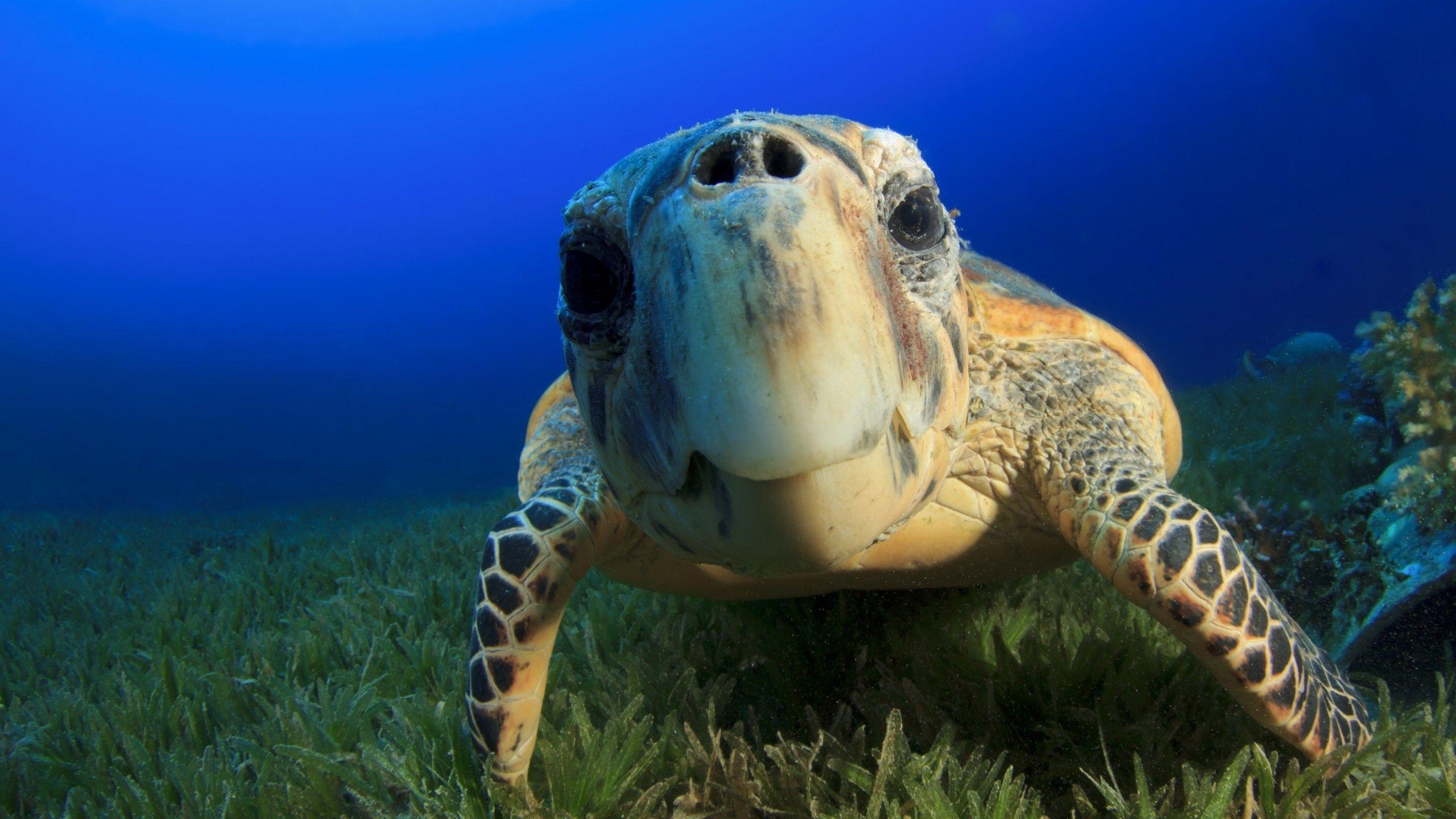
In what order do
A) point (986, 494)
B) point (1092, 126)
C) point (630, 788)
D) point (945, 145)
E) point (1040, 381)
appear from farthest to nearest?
1. point (945, 145)
2. point (1092, 126)
3. point (1040, 381)
4. point (986, 494)
5. point (630, 788)

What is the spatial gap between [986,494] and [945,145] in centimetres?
8189

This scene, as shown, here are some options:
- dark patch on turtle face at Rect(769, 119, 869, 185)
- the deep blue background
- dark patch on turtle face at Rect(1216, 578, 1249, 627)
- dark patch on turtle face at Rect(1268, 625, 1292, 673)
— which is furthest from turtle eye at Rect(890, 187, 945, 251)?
the deep blue background

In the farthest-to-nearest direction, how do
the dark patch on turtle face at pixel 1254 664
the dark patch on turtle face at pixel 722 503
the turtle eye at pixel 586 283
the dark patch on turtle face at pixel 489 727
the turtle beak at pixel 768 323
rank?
the dark patch on turtle face at pixel 489 727
the dark patch on turtle face at pixel 1254 664
the turtle eye at pixel 586 283
the dark patch on turtle face at pixel 722 503
the turtle beak at pixel 768 323

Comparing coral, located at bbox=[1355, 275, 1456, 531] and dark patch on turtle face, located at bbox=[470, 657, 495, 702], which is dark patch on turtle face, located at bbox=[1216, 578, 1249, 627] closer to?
dark patch on turtle face, located at bbox=[470, 657, 495, 702]

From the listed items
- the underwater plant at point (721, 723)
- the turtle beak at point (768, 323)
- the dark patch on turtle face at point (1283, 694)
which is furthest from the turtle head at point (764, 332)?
the dark patch on turtle face at point (1283, 694)

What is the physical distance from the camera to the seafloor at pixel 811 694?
1605 mm

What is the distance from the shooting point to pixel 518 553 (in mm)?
1787

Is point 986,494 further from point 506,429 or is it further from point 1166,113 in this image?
point 506,429

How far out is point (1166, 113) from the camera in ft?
179

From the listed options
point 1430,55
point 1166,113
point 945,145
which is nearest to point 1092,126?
point 1166,113

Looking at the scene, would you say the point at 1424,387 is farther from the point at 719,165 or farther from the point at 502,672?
the point at 502,672

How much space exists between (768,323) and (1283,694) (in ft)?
5.04

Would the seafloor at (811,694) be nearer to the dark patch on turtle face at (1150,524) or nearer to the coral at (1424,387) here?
the coral at (1424,387)

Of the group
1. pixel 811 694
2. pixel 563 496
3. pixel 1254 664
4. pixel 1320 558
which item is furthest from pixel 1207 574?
pixel 1320 558
